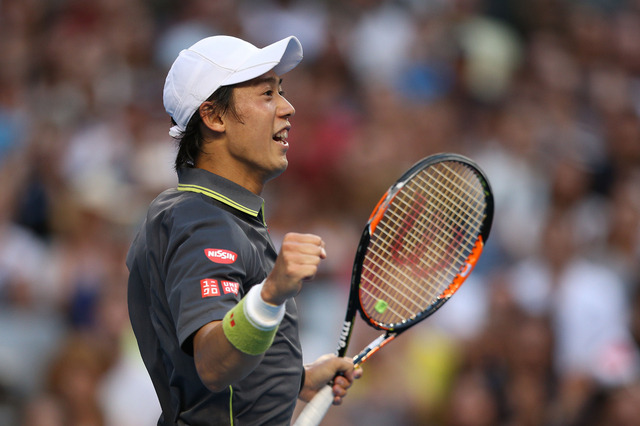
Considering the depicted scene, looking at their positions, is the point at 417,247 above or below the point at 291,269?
below

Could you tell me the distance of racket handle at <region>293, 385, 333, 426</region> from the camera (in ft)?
11.4

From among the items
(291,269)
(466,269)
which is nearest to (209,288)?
(291,269)

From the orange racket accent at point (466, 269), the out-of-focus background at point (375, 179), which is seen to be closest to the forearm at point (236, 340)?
the orange racket accent at point (466, 269)

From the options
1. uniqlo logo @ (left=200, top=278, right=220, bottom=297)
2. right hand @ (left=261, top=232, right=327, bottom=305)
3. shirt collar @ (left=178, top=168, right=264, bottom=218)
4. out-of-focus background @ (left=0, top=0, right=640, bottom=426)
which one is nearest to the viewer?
right hand @ (left=261, top=232, right=327, bottom=305)

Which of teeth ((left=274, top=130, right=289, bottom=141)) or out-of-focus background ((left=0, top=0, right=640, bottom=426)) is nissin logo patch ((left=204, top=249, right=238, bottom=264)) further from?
out-of-focus background ((left=0, top=0, right=640, bottom=426))

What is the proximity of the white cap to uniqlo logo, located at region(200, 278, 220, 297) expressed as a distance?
659 mm

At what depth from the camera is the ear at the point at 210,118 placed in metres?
3.13

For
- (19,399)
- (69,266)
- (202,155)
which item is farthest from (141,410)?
(202,155)

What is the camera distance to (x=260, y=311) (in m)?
2.62

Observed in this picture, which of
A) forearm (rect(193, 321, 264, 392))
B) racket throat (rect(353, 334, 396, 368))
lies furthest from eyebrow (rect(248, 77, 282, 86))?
racket throat (rect(353, 334, 396, 368))

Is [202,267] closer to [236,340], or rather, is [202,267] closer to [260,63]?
[236,340]

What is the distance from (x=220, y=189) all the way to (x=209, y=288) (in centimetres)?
47

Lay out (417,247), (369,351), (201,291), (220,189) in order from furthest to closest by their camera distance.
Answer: (417,247) < (369,351) < (220,189) < (201,291)

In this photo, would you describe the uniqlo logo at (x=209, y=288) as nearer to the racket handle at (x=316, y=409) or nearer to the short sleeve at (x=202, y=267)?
the short sleeve at (x=202, y=267)
